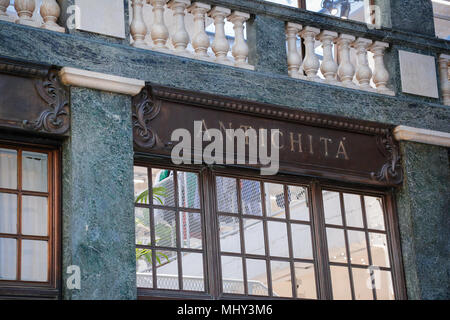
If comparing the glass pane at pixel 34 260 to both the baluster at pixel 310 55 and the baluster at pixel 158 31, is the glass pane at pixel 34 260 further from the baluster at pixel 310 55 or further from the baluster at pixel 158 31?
the baluster at pixel 310 55

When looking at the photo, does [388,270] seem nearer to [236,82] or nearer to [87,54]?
[236,82]

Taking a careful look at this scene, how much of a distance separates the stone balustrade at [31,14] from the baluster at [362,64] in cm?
341

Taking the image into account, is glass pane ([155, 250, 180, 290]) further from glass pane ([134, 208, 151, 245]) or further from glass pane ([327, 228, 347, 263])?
glass pane ([327, 228, 347, 263])

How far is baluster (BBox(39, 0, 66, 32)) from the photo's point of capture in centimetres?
923

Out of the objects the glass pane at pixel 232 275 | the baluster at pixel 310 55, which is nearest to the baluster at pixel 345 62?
the baluster at pixel 310 55

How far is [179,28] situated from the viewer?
9977mm

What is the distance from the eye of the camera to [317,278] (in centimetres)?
1004

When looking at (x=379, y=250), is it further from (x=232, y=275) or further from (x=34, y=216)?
(x=34, y=216)

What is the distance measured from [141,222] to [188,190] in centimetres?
58

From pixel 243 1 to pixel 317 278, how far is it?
289 centimetres

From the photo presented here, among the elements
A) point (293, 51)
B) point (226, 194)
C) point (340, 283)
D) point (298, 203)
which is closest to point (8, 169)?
point (226, 194)

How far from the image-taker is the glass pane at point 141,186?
9469mm

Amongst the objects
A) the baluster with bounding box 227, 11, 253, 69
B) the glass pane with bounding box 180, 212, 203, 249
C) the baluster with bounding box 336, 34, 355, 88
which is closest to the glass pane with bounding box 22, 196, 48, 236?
the glass pane with bounding box 180, 212, 203, 249

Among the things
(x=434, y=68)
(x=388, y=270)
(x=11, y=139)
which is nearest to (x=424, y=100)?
(x=434, y=68)
